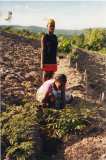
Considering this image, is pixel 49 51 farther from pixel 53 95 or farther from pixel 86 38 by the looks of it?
pixel 86 38

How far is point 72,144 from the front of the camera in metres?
7.72

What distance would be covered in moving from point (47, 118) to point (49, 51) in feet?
5.31

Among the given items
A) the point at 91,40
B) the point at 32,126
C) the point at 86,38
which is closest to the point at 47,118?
the point at 32,126

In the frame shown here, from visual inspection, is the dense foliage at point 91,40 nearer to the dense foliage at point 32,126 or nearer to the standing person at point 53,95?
the standing person at point 53,95

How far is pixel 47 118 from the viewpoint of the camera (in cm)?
824

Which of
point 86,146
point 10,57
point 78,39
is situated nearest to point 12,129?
point 86,146

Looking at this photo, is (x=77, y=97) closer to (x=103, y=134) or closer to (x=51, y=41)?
(x=51, y=41)

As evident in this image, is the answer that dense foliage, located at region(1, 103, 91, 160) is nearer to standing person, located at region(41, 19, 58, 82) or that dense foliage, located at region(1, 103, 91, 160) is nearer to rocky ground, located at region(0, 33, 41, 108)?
rocky ground, located at region(0, 33, 41, 108)

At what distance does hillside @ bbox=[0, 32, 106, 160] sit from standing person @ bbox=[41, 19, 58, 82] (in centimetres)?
48

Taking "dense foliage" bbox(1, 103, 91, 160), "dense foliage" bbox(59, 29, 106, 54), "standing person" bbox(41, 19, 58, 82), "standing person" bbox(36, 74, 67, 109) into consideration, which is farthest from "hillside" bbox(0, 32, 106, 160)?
"dense foliage" bbox(59, 29, 106, 54)

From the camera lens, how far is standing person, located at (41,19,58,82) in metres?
9.34

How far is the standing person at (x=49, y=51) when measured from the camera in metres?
9.34

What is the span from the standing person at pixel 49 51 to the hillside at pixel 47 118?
1.56 ft

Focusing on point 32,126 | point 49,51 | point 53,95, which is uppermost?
point 49,51
